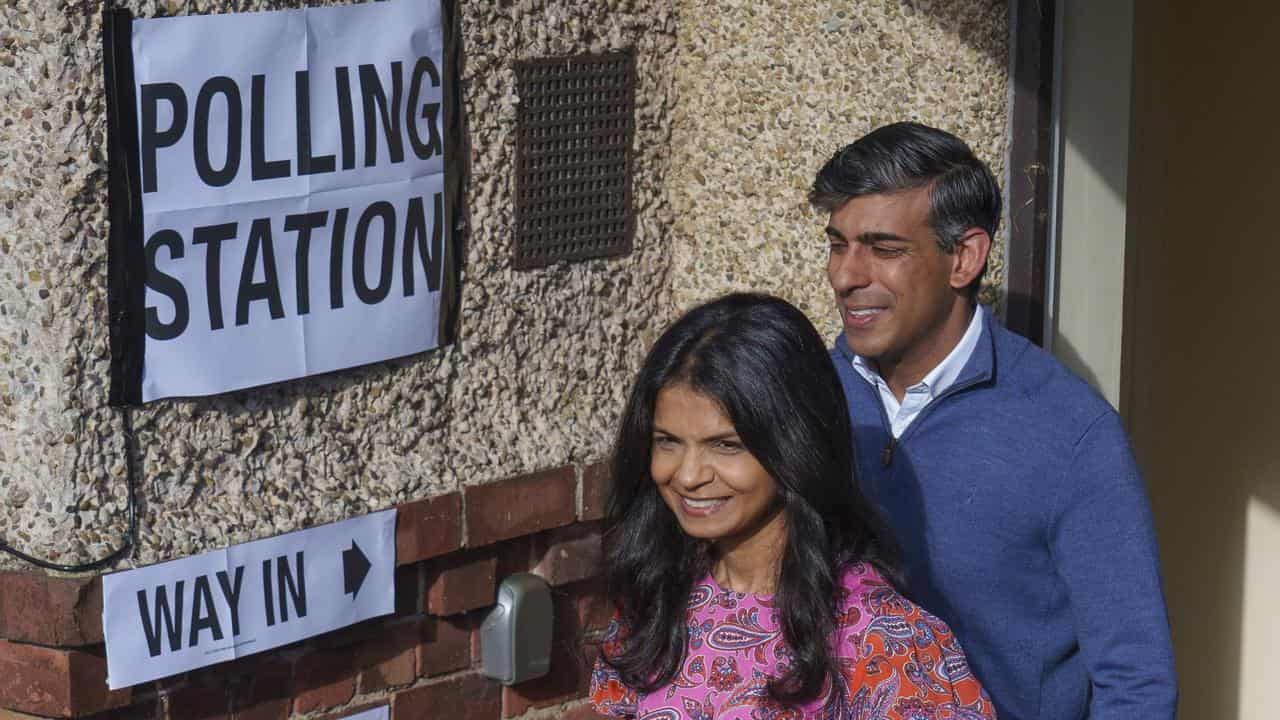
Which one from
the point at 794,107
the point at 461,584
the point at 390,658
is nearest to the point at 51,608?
the point at 390,658

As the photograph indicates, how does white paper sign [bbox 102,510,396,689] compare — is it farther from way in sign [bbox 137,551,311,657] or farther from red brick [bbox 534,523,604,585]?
red brick [bbox 534,523,604,585]

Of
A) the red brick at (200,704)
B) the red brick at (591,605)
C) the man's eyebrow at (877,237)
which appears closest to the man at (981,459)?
the man's eyebrow at (877,237)

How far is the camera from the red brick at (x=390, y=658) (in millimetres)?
2955

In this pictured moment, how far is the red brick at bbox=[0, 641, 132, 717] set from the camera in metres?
2.52

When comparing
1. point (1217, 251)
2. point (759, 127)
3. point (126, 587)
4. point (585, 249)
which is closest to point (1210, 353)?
point (1217, 251)

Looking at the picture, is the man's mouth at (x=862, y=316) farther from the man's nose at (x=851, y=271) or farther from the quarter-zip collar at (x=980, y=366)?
the quarter-zip collar at (x=980, y=366)

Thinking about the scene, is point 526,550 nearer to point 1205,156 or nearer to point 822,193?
point 822,193

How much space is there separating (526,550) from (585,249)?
0.58 m

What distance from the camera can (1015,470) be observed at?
2506mm

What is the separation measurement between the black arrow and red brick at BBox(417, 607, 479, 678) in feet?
0.68

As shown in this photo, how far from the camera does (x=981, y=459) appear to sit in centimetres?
254

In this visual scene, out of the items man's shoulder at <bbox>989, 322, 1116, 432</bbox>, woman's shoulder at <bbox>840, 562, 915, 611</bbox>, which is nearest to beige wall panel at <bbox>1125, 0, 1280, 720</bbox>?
man's shoulder at <bbox>989, 322, 1116, 432</bbox>

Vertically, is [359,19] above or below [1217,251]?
above

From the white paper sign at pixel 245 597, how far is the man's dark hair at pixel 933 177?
38.4 inches
